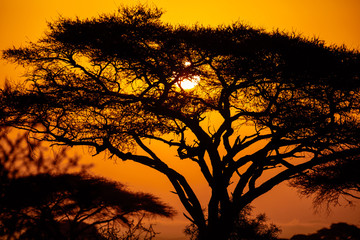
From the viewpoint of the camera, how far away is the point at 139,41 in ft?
38.7

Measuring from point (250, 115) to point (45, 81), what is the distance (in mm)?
5667

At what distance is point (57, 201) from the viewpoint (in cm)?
1912

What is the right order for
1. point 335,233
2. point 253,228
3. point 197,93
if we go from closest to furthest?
point 197,93 < point 253,228 < point 335,233

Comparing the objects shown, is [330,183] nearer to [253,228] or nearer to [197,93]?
[253,228]

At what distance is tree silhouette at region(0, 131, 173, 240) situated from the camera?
13.5m

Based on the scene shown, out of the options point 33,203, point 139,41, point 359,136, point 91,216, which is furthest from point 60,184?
point 359,136

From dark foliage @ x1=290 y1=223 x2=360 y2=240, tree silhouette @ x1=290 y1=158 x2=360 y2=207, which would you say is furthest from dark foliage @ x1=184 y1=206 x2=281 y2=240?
dark foliage @ x1=290 y1=223 x2=360 y2=240

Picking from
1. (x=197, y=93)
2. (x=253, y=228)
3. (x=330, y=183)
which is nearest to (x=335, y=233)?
(x=330, y=183)

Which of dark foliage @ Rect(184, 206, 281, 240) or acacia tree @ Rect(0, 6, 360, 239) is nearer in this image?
acacia tree @ Rect(0, 6, 360, 239)

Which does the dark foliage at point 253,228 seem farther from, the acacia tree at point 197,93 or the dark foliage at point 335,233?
the dark foliage at point 335,233

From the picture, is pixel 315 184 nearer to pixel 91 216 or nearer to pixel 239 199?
pixel 239 199

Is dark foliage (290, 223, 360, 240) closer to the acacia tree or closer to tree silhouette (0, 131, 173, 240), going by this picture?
tree silhouette (0, 131, 173, 240)

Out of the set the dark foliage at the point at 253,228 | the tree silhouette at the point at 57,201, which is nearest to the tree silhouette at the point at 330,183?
the dark foliage at the point at 253,228

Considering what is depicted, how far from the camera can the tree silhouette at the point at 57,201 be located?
1346 centimetres
